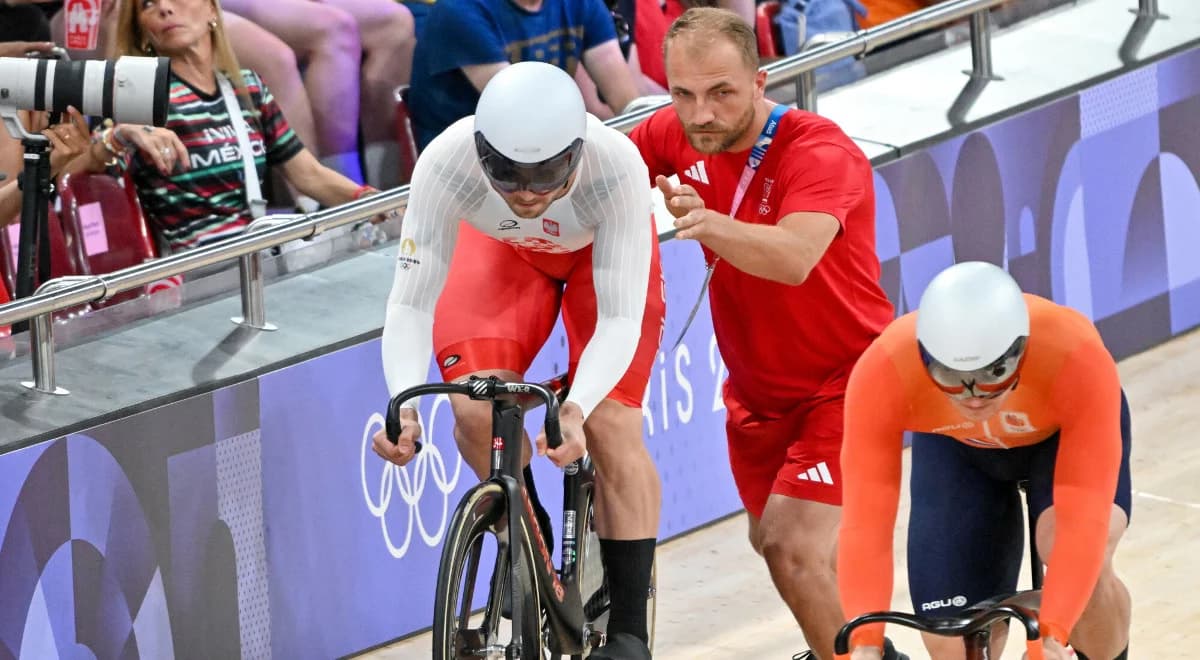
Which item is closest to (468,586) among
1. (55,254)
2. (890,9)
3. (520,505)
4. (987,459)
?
(520,505)

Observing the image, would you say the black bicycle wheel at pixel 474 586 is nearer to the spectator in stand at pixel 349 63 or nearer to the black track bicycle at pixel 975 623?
the black track bicycle at pixel 975 623

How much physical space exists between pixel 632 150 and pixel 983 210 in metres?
3.07

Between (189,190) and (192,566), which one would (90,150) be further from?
(192,566)

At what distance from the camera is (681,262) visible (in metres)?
6.84

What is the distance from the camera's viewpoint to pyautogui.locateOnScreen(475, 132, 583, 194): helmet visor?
449 centimetres

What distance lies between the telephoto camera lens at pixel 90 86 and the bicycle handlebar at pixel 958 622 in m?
2.57

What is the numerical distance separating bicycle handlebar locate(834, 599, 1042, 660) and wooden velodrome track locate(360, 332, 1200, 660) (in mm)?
1962

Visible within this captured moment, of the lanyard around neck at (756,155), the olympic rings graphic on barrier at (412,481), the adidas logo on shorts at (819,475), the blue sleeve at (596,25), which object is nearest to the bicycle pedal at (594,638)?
the adidas logo on shorts at (819,475)

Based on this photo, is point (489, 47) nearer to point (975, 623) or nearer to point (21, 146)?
point (21, 146)

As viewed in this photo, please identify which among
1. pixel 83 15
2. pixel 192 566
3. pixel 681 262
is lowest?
pixel 192 566

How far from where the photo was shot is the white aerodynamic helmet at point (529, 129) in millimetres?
Result: 4461

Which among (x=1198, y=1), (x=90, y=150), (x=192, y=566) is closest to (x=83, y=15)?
(x=90, y=150)

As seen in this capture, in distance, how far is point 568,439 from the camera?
15.1 ft

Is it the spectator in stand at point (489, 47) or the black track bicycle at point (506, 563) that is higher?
the spectator in stand at point (489, 47)
